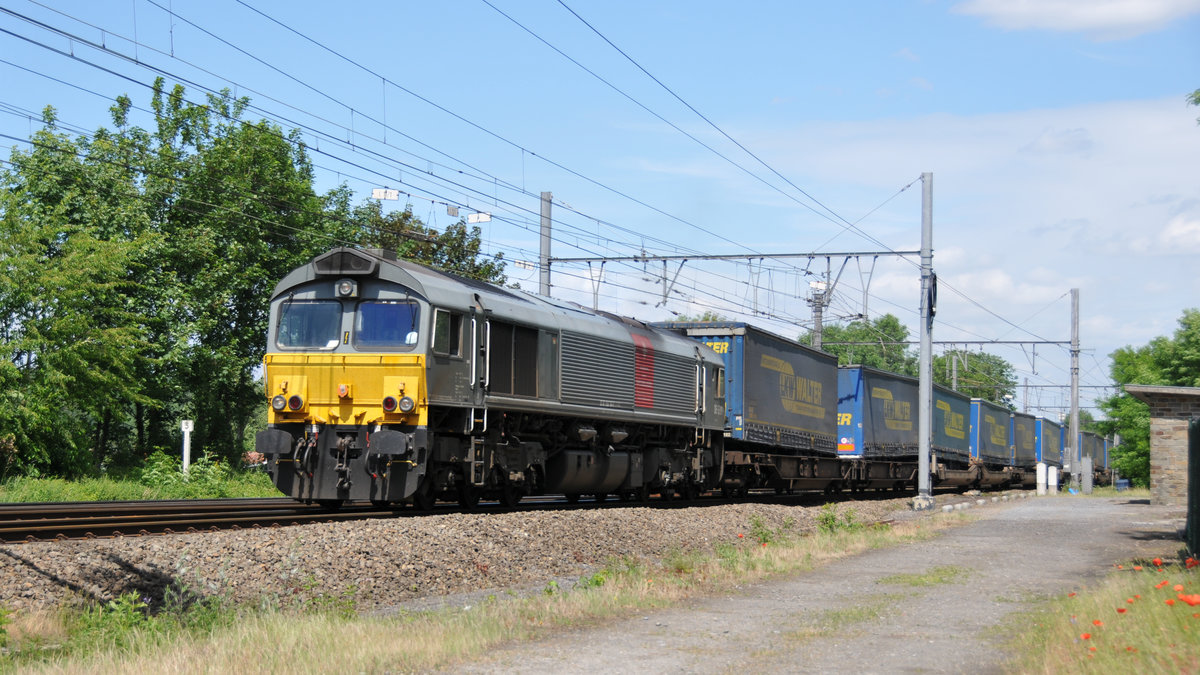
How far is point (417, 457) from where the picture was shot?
15234mm

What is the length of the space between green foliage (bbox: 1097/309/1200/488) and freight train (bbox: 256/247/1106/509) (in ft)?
89.1

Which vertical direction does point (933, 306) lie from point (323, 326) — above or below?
above

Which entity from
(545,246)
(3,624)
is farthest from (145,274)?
(3,624)

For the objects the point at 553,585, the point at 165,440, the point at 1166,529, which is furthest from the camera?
the point at 165,440

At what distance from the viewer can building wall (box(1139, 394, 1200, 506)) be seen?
2823 cm

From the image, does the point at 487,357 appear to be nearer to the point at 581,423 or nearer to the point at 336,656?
the point at 581,423

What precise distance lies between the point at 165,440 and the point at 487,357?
75.6 feet

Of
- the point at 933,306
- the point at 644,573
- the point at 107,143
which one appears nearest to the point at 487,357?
the point at 644,573

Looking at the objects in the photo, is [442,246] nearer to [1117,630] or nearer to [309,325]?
[309,325]

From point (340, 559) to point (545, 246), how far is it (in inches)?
683

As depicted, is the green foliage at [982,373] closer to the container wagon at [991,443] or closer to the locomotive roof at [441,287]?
the container wagon at [991,443]

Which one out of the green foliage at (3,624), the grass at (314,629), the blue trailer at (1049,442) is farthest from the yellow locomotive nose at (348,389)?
the blue trailer at (1049,442)

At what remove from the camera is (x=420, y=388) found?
15.4 m

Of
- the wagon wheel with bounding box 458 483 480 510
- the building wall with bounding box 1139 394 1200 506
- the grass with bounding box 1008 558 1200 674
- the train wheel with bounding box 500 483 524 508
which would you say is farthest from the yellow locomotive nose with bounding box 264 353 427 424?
the building wall with bounding box 1139 394 1200 506
